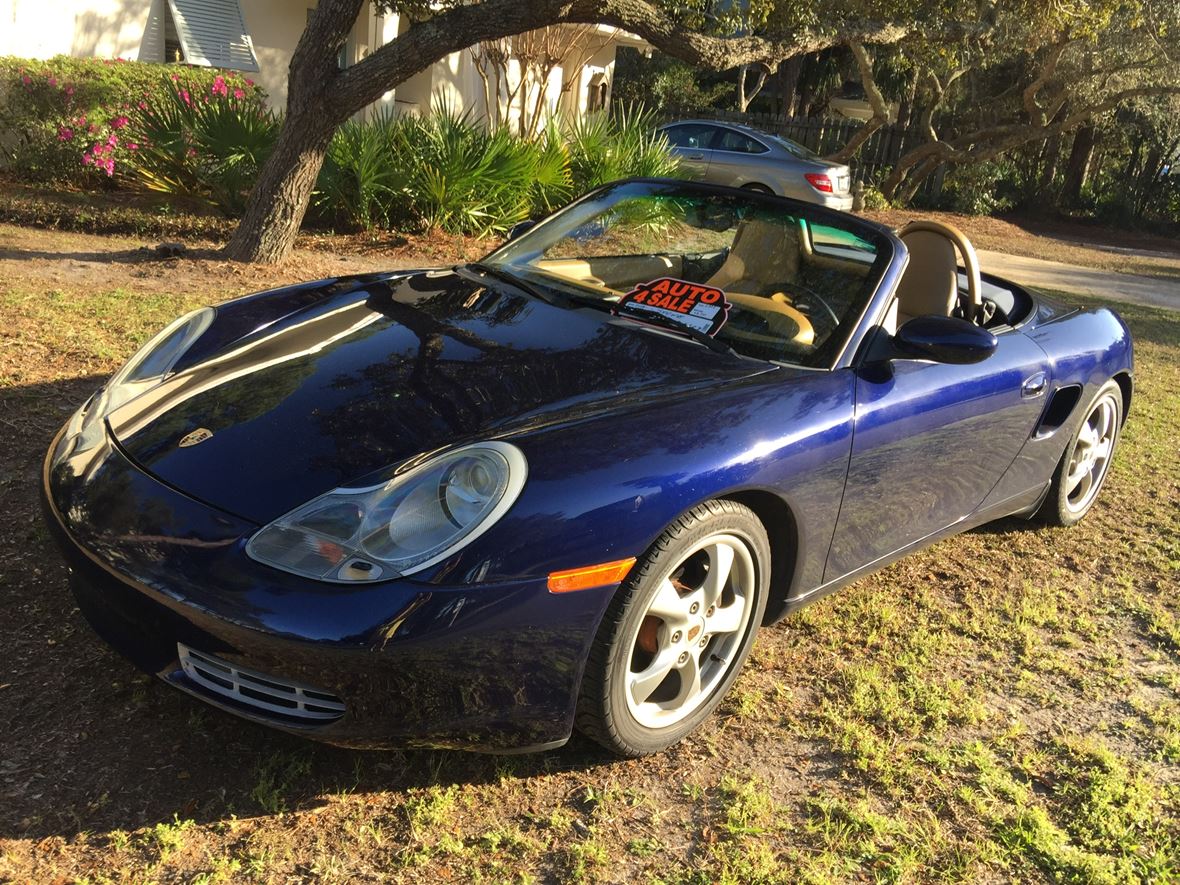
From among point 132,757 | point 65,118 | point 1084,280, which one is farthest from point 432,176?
point 1084,280

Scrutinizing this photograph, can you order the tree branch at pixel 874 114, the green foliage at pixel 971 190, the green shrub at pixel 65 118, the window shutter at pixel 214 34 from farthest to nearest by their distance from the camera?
the green foliage at pixel 971 190 → the tree branch at pixel 874 114 → the window shutter at pixel 214 34 → the green shrub at pixel 65 118

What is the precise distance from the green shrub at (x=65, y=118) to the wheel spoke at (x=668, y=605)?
9.70 metres

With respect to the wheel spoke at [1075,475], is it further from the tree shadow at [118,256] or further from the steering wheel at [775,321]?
the tree shadow at [118,256]

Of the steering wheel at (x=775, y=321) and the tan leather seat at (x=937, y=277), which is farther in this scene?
the tan leather seat at (x=937, y=277)

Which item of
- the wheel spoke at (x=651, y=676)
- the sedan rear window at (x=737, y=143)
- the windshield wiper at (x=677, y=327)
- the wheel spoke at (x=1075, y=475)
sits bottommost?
the wheel spoke at (x=1075, y=475)

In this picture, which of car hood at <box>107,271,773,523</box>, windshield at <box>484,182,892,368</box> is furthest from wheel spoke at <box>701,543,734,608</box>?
windshield at <box>484,182,892,368</box>

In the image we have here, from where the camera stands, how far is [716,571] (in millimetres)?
2834

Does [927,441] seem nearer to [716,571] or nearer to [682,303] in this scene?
[682,303]

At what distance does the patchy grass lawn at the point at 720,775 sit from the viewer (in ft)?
7.81

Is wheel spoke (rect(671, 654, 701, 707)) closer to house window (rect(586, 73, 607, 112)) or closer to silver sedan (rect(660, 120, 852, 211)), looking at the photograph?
silver sedan (rect(660, 120, 852, 211))

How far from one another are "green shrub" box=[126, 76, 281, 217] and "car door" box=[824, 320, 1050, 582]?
7904 mm

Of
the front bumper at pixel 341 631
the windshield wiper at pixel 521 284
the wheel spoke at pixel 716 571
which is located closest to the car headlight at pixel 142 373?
the front bumper at pixel 341 631

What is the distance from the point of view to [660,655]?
2.77 metres

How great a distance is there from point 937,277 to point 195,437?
289cm
